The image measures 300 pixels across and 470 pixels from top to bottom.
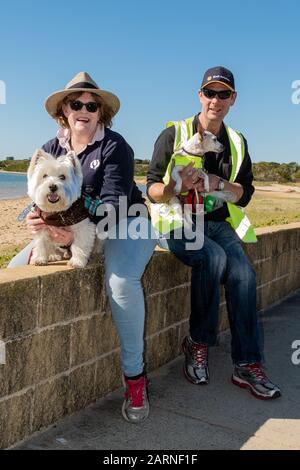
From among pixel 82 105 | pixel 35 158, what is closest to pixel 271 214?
pixel 82 105

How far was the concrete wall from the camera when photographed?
316 cm

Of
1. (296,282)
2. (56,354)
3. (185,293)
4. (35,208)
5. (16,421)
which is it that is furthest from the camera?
(296,282)

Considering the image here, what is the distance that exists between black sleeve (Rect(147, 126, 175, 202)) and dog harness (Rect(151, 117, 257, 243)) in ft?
0.12

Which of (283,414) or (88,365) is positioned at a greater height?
(88,365)

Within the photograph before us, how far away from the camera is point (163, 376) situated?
446 centimetres

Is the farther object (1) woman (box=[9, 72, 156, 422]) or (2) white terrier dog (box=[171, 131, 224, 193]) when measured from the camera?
(2) white terrier dog (box=[171, 131, 224, 193])

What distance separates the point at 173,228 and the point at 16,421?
2032 millimetres

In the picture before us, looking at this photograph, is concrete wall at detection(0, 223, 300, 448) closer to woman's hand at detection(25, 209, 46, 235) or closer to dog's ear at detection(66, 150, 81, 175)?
woman's hand at detection(25, 209, 46, 235)

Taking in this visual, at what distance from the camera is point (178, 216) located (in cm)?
466

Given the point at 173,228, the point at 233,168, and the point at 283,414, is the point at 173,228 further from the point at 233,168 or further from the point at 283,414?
the point at 283,414

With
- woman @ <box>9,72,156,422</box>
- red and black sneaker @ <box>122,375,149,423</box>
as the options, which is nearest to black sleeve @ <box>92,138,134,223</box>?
woman @ <box>9,72,156,422</box>

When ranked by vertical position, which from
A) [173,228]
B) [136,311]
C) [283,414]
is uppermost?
[173,228]

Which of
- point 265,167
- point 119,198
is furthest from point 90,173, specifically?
point 265,167

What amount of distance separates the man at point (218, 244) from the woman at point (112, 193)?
629 mm
